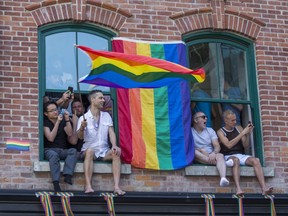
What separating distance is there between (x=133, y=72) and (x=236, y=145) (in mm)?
2271

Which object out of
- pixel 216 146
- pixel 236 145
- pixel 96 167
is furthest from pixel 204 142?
pixel 96 167

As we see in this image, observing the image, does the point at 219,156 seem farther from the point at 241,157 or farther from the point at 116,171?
the point at 116,171

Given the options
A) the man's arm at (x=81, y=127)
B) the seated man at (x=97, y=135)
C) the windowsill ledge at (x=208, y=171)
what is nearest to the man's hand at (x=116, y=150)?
the seated man at (x=97, y=135)

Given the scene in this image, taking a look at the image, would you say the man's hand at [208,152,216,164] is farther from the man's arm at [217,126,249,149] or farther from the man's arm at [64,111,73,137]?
the man's arm at [64,111,73,137]

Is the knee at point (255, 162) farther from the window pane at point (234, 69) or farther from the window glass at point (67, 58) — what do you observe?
the window glass at point (67, 58)

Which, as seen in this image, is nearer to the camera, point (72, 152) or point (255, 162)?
point (72, 152)

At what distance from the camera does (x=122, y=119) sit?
14648 millimetres

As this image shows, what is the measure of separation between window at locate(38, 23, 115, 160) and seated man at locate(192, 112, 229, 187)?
4.63ft

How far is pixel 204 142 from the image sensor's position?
48.9ft

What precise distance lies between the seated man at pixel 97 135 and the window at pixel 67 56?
0.41 meters

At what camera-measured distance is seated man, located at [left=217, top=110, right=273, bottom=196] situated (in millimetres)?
14547

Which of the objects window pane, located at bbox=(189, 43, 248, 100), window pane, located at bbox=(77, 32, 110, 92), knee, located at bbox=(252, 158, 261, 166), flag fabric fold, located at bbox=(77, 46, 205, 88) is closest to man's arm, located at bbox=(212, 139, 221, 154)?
knee, located at bbox=(252, 158, 261, 166)

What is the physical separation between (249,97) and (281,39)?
3.88ft

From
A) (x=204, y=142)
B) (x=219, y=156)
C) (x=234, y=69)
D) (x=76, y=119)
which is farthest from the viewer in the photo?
(x=234, y=69)
